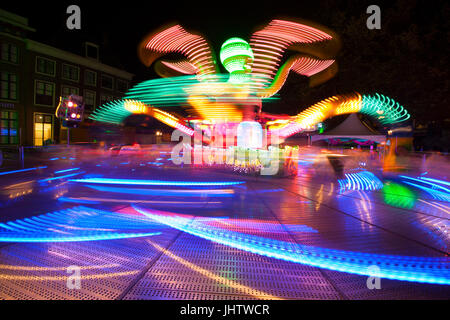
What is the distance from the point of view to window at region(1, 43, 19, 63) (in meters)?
26.4

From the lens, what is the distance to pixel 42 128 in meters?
30.2

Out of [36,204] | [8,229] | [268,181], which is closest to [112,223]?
[8,229]

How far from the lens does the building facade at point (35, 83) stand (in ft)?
87.8

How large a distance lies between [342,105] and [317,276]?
1574 centimetres

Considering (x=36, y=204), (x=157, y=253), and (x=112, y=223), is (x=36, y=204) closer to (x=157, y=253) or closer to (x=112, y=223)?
(x=112, y=223)

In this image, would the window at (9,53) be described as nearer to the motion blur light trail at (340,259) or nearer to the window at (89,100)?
the window at (89,100)

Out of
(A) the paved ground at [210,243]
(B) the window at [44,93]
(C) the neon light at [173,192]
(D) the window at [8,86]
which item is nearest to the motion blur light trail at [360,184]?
(A) the paved ground at [210,243]

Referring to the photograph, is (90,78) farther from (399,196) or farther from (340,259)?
(340,259)

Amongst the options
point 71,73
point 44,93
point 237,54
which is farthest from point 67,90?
point 237,54

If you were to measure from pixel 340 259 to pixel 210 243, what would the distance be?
183 centimetres

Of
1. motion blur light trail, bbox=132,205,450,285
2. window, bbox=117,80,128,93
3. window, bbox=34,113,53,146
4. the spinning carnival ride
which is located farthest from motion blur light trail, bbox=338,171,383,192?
window, bbox=117,80,128,93

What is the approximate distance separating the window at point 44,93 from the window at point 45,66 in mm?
1130

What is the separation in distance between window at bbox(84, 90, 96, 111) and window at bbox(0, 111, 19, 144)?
841cm

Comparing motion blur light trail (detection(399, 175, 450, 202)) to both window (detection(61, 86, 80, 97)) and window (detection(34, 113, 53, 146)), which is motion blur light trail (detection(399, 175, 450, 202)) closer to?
window (detection(34, 113, 53, 146))
